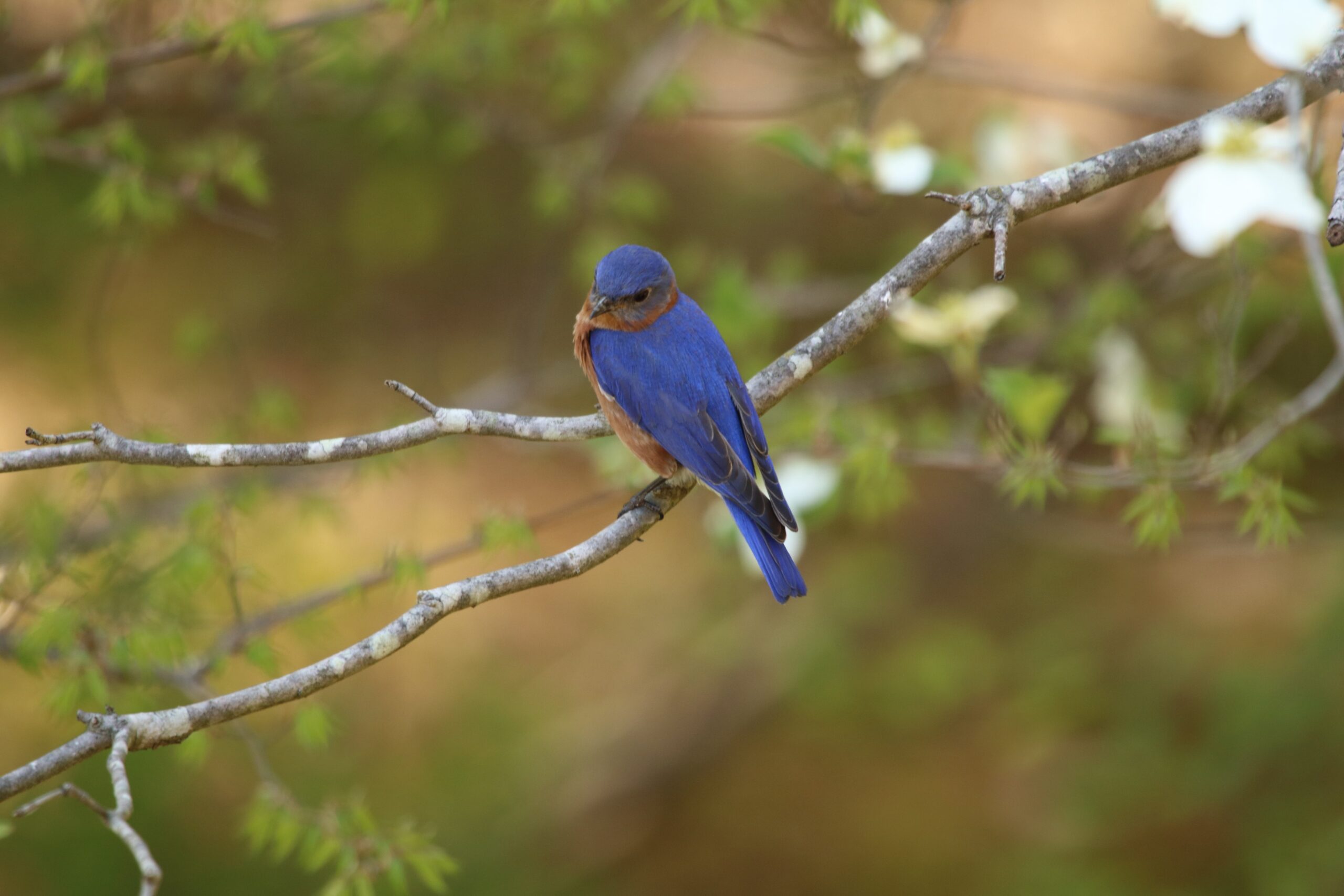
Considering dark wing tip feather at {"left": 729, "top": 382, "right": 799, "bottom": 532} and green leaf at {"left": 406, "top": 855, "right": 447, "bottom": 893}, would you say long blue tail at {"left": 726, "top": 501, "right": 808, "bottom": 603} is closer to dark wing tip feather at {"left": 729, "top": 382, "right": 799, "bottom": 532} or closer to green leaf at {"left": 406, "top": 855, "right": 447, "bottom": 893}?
dark wing tip feather at {"left": 729, "top": 382, "right": 799, "bottom": 532}

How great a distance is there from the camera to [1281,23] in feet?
7.82

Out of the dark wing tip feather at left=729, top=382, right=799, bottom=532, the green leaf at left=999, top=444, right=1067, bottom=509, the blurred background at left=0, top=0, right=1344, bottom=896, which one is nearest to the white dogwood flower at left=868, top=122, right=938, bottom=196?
the blurred background at left=0, top=0, right=1344, bottom=896

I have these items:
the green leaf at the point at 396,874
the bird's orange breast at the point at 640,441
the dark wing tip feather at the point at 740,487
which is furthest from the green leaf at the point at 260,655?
the dark wing tip feather at the point at 740,487

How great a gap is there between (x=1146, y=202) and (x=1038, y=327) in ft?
5.65

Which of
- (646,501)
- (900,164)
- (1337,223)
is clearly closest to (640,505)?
(646,501)

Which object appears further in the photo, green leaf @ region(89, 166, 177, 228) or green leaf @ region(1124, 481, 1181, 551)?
green leaf @ region(89, 166, 177, 228)

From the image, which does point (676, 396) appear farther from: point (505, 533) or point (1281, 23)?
point (1281, 23)

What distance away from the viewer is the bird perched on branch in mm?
3617

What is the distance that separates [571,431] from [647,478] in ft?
3.04

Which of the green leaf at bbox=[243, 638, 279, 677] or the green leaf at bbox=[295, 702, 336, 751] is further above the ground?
the green leaf at bbox=[243, 638, 279, 677]

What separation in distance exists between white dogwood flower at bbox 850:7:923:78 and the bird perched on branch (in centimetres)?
106

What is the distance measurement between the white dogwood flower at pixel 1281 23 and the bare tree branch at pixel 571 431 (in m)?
0.12

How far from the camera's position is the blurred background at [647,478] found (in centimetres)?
398

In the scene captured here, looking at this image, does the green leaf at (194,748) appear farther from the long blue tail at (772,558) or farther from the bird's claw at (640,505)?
the long blue tail at (772,558)
